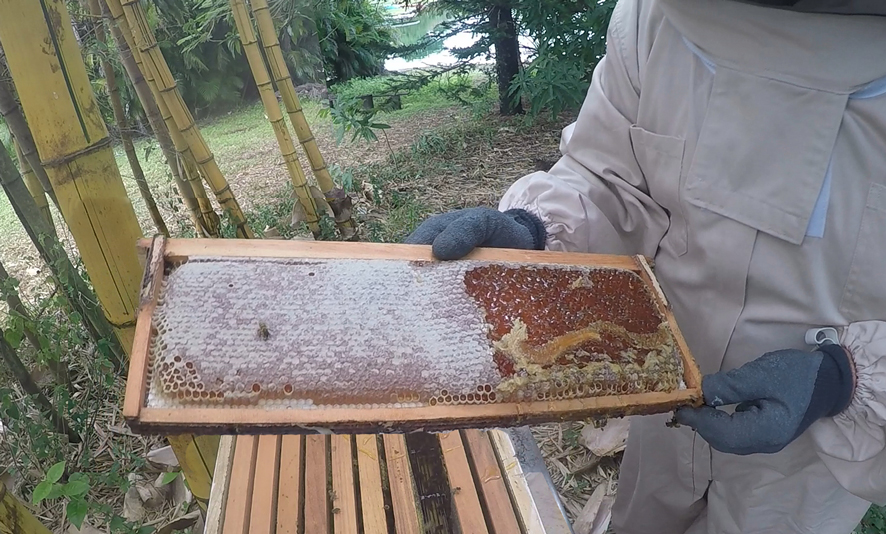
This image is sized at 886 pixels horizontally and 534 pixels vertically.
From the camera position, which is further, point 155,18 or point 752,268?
point 155,18

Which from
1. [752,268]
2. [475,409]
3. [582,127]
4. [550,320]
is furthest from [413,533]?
[582,127]

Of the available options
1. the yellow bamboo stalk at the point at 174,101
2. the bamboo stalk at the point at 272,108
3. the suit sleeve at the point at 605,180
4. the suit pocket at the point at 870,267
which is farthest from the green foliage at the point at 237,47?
the suit pocket at the point at 870,267

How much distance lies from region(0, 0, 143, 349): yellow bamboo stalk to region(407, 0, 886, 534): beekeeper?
0.70 metres

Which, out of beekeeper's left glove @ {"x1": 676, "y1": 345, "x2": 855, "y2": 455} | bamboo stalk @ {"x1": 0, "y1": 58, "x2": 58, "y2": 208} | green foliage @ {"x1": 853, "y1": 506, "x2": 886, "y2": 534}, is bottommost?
green foliage @ {"x1": 853, "y1": 506, "x2": 886, "y2": 534}

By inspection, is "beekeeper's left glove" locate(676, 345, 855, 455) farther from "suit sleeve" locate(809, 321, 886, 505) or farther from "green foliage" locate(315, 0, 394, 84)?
"green foliage" locate(315, 0, 394, 84)

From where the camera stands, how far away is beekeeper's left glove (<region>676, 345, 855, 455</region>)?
0.96 metres

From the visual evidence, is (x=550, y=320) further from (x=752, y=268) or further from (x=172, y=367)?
(x=172, y=367)

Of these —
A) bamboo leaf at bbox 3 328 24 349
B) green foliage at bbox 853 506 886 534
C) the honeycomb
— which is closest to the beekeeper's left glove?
the honeycomb

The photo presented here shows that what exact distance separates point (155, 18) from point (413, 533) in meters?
3.77

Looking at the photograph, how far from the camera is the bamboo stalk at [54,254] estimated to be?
1.75 metres

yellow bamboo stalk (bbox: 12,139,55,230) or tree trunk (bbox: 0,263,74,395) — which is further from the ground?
yellow bamboo stalk (bbox: 12,139,55,230)

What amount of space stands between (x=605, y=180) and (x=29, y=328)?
72.2 inches

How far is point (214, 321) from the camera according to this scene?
1.00m

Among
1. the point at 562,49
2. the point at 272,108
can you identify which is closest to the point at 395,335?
the point at 272,108
